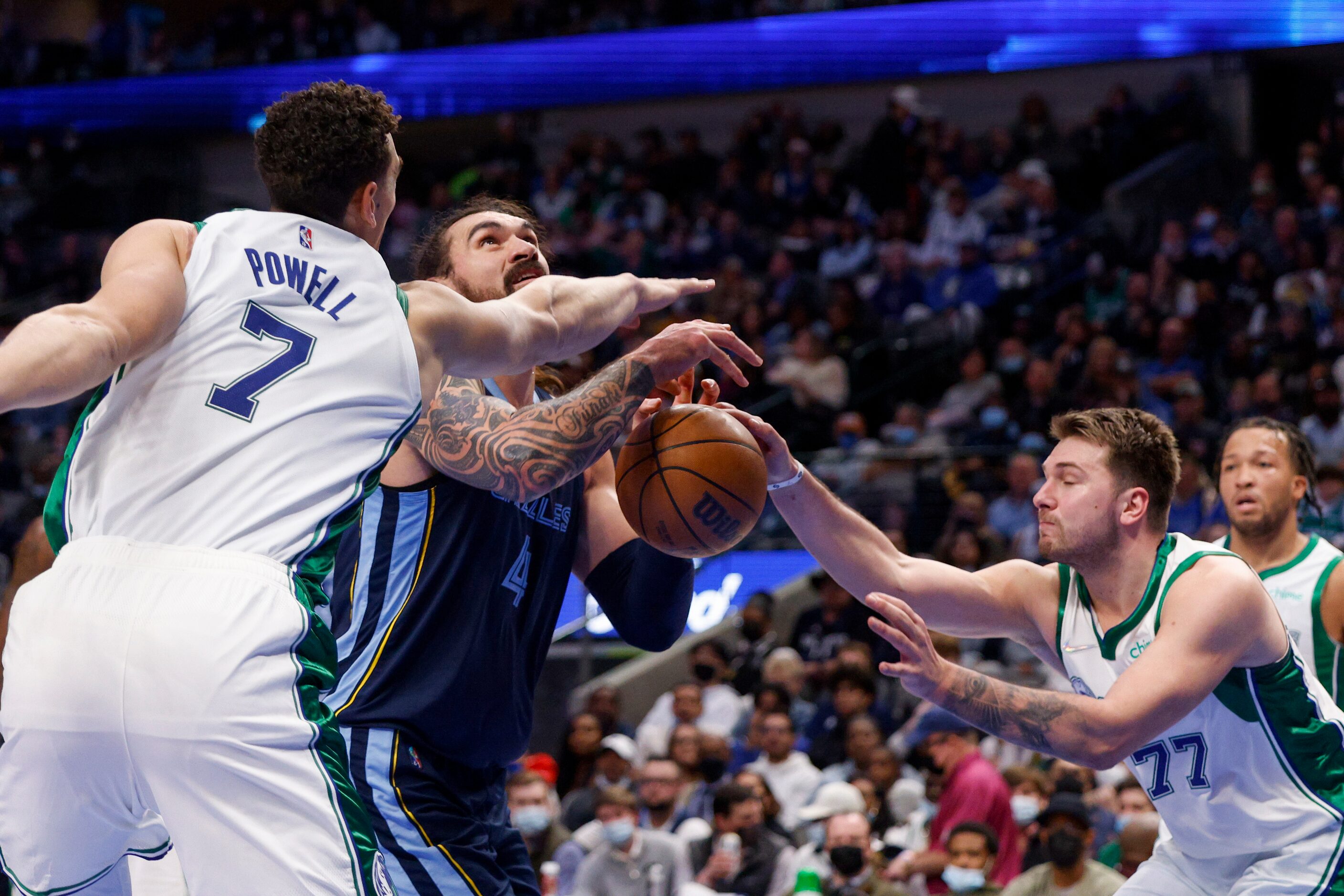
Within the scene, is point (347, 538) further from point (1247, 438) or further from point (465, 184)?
point (465, 184)

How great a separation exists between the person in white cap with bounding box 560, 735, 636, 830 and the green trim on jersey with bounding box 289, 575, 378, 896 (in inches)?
247

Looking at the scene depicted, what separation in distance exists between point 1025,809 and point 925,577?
3.93 metres

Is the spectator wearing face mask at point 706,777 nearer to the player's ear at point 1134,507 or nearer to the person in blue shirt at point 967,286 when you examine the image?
the player's ear at point 1134,507

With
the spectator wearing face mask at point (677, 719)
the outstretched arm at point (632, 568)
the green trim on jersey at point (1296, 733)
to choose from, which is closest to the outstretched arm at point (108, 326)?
the outstretched arm at point (632, 568)

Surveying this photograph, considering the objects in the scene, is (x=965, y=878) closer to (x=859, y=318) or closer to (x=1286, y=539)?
(x=1286, y=539)

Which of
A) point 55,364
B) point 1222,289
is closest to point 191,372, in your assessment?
point 55,364

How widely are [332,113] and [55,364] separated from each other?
2.86 ft

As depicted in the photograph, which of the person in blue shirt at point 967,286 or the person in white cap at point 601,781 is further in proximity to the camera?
the person in blue shirt at point 967,286

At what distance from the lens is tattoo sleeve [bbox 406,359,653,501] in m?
3.39

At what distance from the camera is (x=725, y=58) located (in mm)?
17594

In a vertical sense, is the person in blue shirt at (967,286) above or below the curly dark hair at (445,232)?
below

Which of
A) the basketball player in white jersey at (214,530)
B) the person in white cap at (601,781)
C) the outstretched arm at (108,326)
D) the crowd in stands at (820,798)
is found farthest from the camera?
the person in white cap at (601,781)

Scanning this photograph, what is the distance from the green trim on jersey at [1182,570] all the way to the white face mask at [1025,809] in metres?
4.06

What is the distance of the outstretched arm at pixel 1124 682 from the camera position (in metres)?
3.59
